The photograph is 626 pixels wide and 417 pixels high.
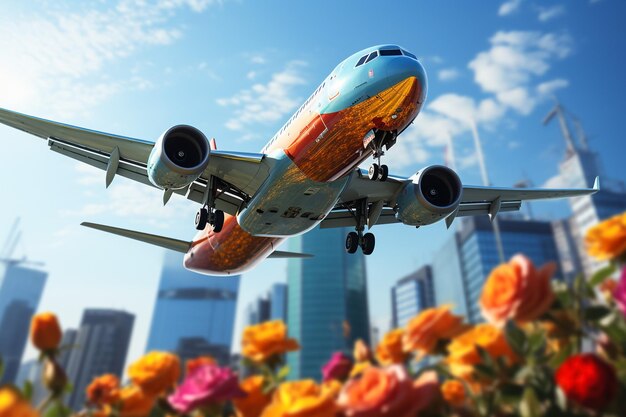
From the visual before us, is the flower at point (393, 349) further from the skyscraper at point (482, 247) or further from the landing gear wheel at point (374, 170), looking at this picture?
the skyscraper at point (482, 247)

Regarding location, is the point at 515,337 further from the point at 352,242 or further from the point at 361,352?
the point at 352,242

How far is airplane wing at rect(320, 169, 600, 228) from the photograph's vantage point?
17.6 metres

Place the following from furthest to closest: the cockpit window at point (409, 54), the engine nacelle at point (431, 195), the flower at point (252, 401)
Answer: the engine nacelle at point (431, 195) < the cockpit window at point (409, 54) < the flower at point (252, 401)

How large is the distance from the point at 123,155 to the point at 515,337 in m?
17.0

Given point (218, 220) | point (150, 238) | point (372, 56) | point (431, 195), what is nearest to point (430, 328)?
point (372, 56)

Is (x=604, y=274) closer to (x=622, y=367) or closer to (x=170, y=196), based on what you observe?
(x=622, y=367)

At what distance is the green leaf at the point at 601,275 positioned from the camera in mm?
1562

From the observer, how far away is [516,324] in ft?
4.95

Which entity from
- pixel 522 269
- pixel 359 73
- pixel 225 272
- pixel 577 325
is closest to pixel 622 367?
pixel 577 325

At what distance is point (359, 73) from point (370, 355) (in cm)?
1160

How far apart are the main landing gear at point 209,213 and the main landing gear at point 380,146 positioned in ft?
22.2

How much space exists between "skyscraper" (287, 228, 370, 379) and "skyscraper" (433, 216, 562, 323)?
39.8 m

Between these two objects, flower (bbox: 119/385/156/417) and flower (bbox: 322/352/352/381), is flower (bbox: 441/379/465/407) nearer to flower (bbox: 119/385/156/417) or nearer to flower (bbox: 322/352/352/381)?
flower (bbox: 322/352/352/381)

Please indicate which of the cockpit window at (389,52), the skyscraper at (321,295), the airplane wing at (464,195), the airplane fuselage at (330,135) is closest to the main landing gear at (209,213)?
the airplane fuselage at (330,135)
